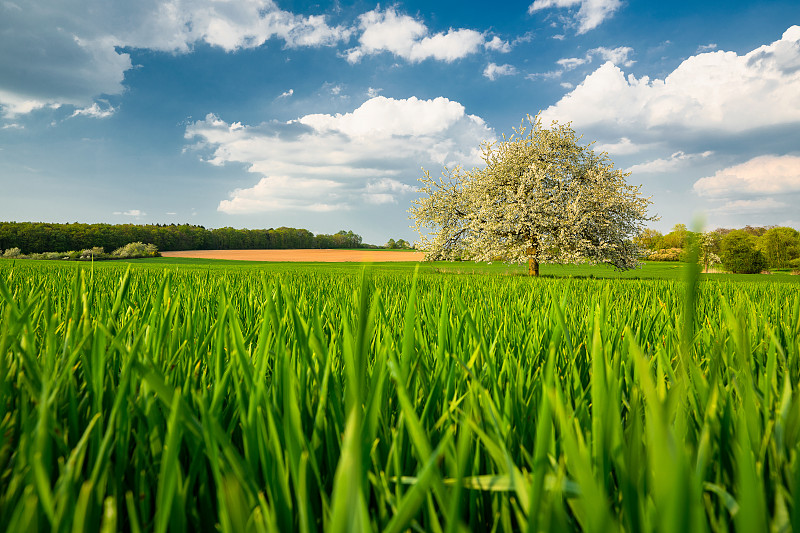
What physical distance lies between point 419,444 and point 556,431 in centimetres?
42

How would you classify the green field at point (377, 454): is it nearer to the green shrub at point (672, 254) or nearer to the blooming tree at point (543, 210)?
the green shrub at point (672, 254)

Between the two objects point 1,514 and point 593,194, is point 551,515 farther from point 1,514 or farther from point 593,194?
point 593,194

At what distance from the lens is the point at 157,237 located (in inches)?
2431

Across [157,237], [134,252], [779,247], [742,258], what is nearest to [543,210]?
[742,258]

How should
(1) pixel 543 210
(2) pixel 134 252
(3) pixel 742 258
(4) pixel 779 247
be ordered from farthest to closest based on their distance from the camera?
(4) pixel 779 247
(2) pixel 134 252
(3) pixel 742 258
(1) pixel 543 210

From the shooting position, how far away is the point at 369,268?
311 millimetres

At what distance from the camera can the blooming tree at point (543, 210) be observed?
15883mm

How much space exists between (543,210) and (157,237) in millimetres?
62386

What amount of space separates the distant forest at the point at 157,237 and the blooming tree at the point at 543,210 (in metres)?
42.7

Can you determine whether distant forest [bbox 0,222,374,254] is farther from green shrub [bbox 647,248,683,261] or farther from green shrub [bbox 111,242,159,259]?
green shrub [bbox 647,248,683,261]

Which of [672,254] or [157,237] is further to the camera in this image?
[157,237]

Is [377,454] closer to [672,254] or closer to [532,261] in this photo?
[672,254]

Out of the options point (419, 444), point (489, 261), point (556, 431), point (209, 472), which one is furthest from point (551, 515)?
point (489, 261)

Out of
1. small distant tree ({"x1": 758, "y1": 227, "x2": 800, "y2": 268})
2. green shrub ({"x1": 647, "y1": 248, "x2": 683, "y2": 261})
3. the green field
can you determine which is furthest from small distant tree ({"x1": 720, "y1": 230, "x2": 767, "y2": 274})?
the green field
